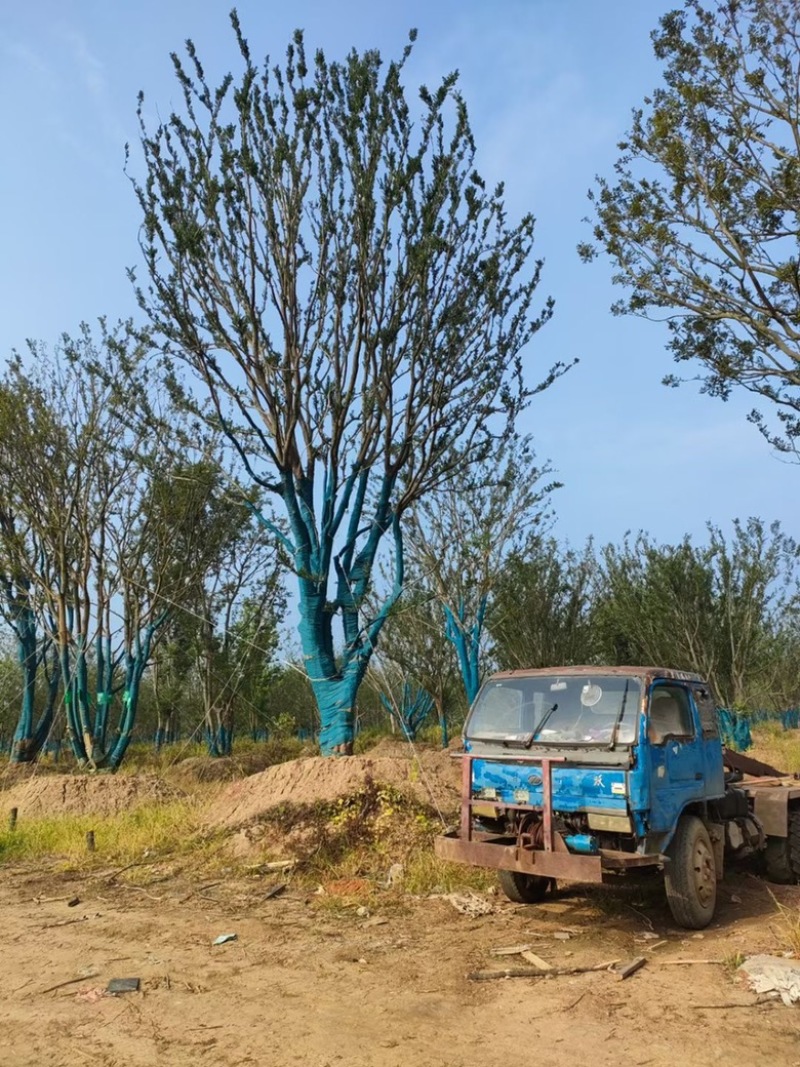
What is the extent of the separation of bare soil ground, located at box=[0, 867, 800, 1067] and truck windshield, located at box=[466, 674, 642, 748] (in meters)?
1.57

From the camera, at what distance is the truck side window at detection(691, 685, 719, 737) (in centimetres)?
779

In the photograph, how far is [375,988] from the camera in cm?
554

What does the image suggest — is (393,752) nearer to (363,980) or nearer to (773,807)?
(773,807)

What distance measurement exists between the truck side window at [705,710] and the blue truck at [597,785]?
0.04 feet

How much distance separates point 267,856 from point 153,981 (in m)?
3.95

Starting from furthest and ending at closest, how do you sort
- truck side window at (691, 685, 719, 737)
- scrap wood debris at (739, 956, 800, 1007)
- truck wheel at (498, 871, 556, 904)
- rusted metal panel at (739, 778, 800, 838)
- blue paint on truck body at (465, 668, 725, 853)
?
1. rusted metal panel at (739, 778, 800, 838)
2. truck side window at (691, 685, 719, 737)
3. truck wheel at (498, 871, 556, 904)
4. blue paint on truck body at (465, 668, 725, 853)
5. scrap wood debris at (739, 956, 800, 1007)

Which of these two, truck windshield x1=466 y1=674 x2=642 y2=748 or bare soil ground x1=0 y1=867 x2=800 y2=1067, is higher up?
truck windshield x1=466 y1=674 x2=642 y2=748

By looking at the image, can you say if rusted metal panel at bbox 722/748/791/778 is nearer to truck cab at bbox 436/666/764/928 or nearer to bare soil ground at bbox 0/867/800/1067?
bare soil ground at bbox 0/867/800/1067

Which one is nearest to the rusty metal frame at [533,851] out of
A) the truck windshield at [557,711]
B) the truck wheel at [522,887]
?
the truck windshield at [557,711]

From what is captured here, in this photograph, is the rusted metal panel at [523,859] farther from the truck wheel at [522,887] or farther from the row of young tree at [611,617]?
the row of young tree at [611,617]

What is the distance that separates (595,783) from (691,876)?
1.17 m

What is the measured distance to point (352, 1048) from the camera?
15.0 ft

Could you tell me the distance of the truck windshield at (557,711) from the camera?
690 cm

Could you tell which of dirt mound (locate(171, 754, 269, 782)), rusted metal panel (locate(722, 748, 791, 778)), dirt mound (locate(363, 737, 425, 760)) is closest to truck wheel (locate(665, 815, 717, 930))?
rusted metal panel (locate(722, 748, 791, 778))
